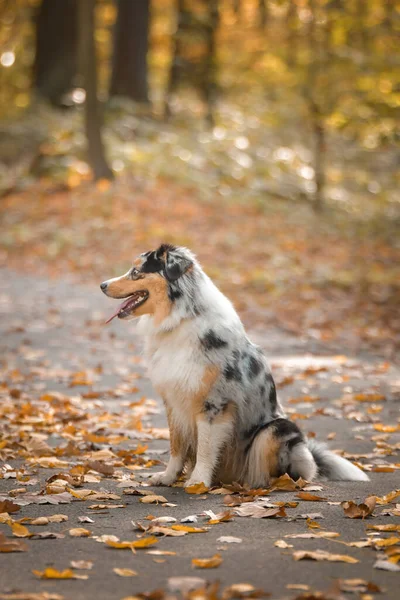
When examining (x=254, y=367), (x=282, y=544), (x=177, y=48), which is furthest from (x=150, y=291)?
(x=177, y=48)

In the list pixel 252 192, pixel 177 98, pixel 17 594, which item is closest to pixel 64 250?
pixel 252 192

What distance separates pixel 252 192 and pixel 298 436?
774 inches

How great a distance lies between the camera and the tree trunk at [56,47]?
28656 mm

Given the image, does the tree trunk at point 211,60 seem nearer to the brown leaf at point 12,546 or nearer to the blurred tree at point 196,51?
the blurred tree at point 196,51

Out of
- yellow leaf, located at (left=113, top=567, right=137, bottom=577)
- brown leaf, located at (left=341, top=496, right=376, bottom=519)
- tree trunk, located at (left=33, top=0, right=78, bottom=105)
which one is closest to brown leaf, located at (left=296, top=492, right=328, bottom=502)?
brown leaf, located at (left=341, top=496, right=376, bottom=519)

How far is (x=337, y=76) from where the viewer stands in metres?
24.7

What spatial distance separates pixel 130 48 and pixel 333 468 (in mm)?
24021

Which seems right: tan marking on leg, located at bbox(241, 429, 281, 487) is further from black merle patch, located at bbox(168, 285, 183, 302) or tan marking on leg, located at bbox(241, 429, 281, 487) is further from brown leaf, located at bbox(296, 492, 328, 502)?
black merle patch, located at bbox(168, 285, 183, 302)

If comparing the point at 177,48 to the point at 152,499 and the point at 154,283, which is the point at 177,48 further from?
the point at 152,499

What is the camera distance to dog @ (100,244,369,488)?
5906mm

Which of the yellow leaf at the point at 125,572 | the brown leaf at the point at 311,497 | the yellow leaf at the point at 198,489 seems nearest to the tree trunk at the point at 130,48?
the yellow leaf at the point at 198,489

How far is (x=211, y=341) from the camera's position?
19.4 feet

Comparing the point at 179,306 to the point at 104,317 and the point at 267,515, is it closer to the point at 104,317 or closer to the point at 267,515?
the point at 267,515

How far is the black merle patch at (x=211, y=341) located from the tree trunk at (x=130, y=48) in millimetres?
23787
